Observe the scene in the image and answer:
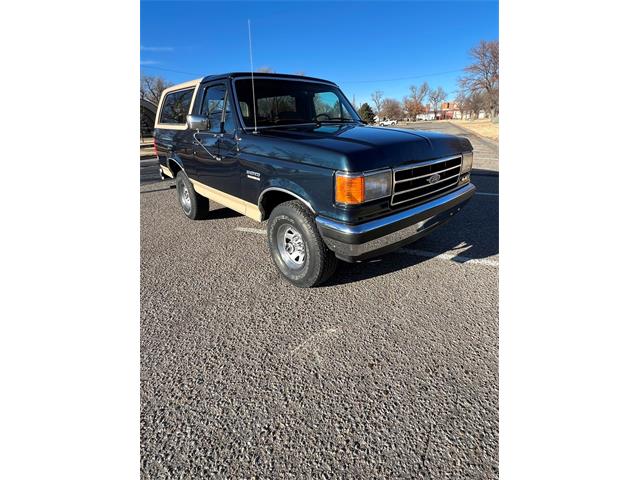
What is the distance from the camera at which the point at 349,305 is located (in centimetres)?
294

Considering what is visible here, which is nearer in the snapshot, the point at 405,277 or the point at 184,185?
the point at 405,277

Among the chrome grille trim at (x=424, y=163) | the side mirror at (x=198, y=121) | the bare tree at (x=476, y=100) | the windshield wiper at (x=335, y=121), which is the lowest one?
the chrome grille trim at (x=424, y=163)

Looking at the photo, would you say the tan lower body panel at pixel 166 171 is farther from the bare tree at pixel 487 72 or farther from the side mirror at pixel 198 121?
the bare tree at pixel 487 72

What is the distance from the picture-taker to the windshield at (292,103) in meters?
3.74

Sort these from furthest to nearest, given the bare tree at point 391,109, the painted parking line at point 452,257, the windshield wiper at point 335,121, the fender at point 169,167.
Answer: the bare tree at point 391,109, the fender at point 169,167, the windshield wiper at point 335,121, the painted parking line at point 452,257

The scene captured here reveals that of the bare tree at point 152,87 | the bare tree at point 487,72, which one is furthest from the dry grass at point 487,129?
the bare tree at point 152,87

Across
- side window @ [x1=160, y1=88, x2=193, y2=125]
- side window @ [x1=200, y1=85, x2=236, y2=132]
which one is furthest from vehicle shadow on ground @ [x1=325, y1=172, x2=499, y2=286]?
side window @ [x1=160, y1=88, x2=193, y2=125]

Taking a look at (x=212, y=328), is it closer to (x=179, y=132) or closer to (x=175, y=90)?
(x=179, y=132)

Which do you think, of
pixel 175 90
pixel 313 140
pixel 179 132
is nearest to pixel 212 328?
pixel 313 140

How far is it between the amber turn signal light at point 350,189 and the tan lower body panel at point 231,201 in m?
1.24

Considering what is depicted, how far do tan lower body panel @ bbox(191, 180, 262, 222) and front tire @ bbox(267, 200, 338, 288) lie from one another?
0.39 meters

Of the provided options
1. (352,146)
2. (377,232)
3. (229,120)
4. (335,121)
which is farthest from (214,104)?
(377,232)

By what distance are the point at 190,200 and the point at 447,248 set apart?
3874 millimetres

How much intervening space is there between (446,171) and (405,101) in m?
76.5
